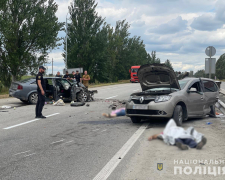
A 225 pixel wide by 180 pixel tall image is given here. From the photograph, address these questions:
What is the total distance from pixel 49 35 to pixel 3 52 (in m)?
4.51

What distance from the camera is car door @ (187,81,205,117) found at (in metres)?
8.12

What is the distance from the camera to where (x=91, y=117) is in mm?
9742

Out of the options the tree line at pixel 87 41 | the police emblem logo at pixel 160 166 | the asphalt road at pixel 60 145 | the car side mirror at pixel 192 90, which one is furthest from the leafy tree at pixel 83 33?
the police emblem logo at pixel 160 166

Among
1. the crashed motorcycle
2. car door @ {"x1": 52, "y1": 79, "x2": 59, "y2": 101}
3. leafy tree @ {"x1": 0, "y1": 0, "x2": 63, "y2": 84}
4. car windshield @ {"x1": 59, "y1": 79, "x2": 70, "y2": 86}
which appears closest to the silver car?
the crashed motorcycle

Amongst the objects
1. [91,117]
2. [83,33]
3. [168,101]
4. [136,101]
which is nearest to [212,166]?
[168,101]

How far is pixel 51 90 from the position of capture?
1394cm

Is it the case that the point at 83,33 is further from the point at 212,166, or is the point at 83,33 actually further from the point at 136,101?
the point at 212,166

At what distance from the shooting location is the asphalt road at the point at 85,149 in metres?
4.19

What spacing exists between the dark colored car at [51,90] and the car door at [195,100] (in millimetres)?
7181

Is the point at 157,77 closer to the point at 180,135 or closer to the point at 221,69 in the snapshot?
the point at 180,135

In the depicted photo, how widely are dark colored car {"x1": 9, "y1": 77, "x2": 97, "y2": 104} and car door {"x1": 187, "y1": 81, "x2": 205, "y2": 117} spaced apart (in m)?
7.18

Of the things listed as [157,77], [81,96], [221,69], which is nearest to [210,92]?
[157,77]

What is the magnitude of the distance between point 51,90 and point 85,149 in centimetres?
892

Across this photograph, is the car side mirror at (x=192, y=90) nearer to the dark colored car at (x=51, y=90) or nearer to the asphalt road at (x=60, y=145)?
the asphalt road at (x=60, y=145)
